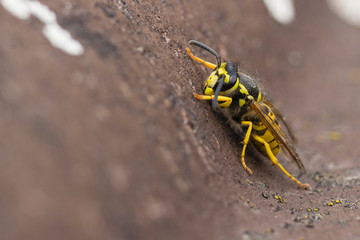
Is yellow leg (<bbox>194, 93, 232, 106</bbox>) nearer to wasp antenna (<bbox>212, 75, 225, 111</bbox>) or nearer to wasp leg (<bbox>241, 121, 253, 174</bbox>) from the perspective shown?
wasp antenna (<bbox>212, 75, 225, 111</bbox>)

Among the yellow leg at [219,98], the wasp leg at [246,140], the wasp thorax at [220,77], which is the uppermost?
the wasp thorax at [220,77]

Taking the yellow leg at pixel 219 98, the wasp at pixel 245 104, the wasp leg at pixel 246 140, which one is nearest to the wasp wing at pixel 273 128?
the wasp at pixel 245 104

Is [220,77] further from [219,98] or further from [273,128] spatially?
[273,128]

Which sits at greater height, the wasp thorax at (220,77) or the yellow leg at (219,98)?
the wasp thorax at (220,77)

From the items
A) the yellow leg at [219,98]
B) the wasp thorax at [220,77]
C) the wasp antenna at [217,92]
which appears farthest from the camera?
the wasp thorax at [220,77]

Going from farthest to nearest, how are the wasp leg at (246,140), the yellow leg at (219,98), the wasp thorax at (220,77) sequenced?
the wasp leg at (246,140)
the wasp thorax at (220,77)
the yellow leg at (219,98)

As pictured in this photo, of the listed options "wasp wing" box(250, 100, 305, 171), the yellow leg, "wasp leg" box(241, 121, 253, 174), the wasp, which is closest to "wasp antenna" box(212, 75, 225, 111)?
the wasp

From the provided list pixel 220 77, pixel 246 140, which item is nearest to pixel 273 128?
pixel 246 140

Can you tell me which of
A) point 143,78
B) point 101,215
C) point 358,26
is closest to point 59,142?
point 101,215

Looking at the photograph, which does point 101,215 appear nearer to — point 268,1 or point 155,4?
point 155,4

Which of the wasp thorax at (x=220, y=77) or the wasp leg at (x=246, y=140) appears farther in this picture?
the wasp leg at (x=246, y=140)

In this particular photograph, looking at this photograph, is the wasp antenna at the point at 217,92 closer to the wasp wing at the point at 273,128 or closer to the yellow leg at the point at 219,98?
the yellow leg at the point at 219,98
